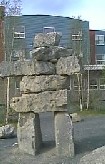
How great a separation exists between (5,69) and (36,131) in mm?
1924

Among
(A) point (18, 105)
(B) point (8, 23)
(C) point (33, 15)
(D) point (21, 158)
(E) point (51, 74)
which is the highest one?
(C) point (33, 15)

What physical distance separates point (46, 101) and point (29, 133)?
996 millimetres

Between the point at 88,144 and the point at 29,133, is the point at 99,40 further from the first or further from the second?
the point at 29,133

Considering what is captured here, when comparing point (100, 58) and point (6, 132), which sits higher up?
point (100, 58)

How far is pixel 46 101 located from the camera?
10.1 m

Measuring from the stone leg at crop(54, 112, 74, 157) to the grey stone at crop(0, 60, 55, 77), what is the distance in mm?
A: 1308

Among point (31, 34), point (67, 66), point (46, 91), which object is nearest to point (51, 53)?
point (67, 66)

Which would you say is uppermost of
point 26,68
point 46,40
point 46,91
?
point 46,40

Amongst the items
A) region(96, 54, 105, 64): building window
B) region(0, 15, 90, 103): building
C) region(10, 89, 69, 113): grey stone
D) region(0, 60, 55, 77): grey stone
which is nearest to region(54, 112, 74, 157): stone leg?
region(10, 89, 69, 113): grey stone

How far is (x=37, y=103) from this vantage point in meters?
10.2

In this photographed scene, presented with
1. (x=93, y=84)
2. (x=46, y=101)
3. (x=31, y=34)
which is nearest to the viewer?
(x=46, y=101)

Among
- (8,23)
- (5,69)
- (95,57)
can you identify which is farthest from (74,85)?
(5,69)

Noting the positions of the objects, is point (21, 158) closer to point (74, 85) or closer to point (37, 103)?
point (37, 103)

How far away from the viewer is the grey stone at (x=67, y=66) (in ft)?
32.4
